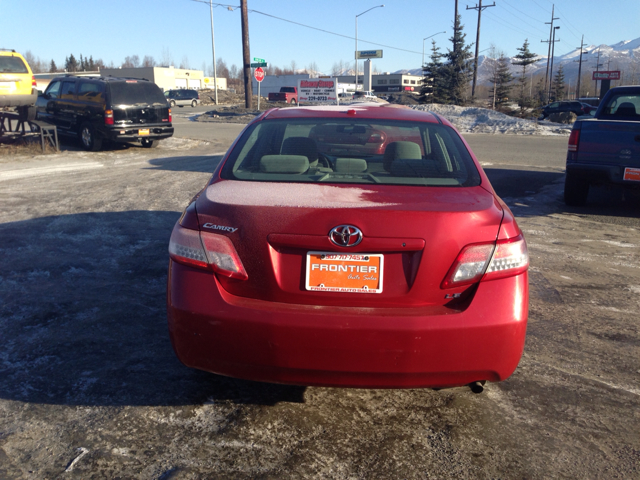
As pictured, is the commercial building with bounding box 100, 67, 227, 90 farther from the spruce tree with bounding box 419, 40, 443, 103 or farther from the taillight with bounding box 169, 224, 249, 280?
the taillight with bounding box 169, 224, 249, 280

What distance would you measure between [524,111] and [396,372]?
41237mm

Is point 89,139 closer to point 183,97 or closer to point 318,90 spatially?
point 318,90

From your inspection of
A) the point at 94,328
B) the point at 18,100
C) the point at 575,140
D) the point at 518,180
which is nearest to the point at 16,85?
the point at 18,100

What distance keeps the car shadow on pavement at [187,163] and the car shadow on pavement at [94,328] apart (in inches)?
212

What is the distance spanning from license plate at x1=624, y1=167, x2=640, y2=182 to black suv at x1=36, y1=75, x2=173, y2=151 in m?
11.6

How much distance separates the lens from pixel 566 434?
279 centimetres

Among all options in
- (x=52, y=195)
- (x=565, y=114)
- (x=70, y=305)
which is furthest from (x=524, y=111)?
(x=70, y=305)

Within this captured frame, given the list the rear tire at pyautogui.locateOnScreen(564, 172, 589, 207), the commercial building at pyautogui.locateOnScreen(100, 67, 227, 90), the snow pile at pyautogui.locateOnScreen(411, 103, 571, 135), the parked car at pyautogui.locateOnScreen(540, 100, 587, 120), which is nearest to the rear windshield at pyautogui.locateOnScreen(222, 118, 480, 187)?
the rear tire at pyautogui.locateOnScreen(564, 172, 589, 207)

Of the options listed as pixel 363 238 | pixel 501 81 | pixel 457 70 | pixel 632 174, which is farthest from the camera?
pixel 501 81

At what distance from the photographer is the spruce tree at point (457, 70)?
143ft

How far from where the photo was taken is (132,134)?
14.5 m

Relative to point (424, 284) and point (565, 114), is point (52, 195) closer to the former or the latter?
point (424, 284)

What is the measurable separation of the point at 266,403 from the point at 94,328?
1598 mm

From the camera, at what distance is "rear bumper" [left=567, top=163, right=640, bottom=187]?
730 cm
